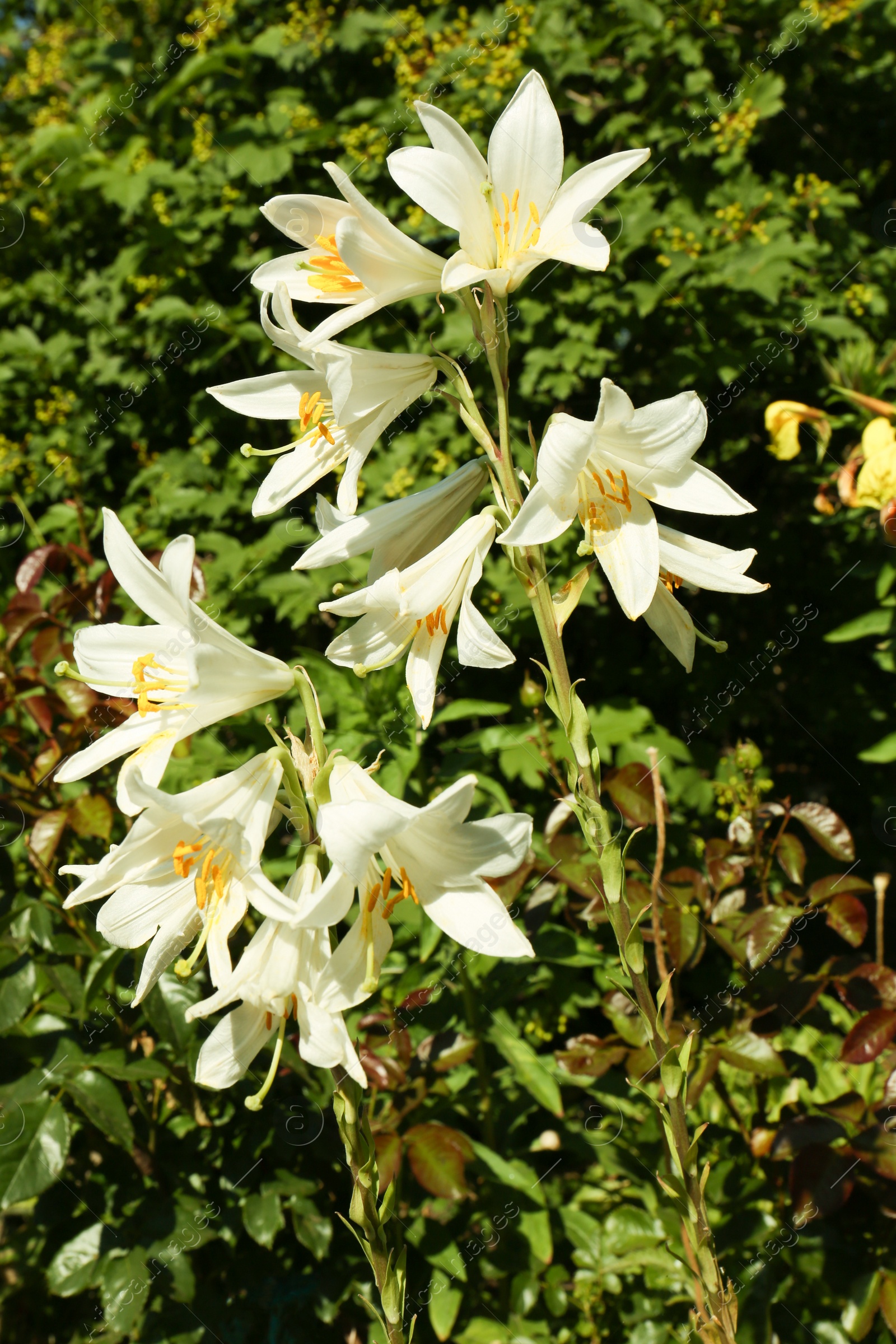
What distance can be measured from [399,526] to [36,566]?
1382 millimetres

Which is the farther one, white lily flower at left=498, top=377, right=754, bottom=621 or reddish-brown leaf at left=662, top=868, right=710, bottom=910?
reddish-brown leaf at left=662, top=868, right=710, bottom=910

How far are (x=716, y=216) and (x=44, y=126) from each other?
3.42 metres

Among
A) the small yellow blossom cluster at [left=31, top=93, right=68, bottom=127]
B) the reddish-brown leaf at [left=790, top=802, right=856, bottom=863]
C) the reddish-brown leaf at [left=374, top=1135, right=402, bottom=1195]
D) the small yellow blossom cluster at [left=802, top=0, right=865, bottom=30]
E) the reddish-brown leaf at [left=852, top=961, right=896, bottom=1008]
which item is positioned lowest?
the reddish-brown leaf at [left=852, top=961, right=896, bottom=1008]

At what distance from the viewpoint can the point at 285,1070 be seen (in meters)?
2.05

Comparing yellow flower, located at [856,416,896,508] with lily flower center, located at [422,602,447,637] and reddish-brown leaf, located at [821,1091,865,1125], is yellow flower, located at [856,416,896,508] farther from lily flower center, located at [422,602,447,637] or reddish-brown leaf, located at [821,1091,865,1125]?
lily flower center, located at [422,602,447,637]

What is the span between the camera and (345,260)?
1.29 meters

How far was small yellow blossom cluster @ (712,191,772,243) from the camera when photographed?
11.0ft

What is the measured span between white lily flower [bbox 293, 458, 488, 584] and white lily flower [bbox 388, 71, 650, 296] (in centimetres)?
32

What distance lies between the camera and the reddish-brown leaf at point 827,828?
2.22m

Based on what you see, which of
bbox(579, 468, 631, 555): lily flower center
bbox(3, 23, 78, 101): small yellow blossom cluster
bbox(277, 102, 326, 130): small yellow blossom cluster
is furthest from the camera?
bbox(3, 23, 78, 101): small yellow blossom cluster

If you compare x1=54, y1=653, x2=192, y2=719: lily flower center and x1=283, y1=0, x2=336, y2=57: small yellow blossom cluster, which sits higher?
x1=283, y1=0, x2=336, y2=57: small yellow blossom cluster

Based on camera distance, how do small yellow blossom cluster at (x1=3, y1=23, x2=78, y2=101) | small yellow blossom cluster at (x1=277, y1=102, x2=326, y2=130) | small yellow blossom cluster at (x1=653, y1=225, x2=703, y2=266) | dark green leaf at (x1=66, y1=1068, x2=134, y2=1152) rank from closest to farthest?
1. dark green leaf at (x1=66, y1=1068, x2=134, y2=1152)
2. small yellow blossom cluster at (x1=653, y1=225, x2=703, y2=266)
3. small yellow blossom cluster at (x1=277, y1=102, x2=326, y2=130)
4. small yellow blossom cluster at (x1=3, y1=23, x2=78, y2=101)

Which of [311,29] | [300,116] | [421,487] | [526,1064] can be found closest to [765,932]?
[526,1064]

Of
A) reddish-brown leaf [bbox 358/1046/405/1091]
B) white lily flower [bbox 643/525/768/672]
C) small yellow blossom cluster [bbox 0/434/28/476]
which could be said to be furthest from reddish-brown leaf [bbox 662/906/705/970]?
small yellow blossom cluster [bbox 0/434/28/476]
